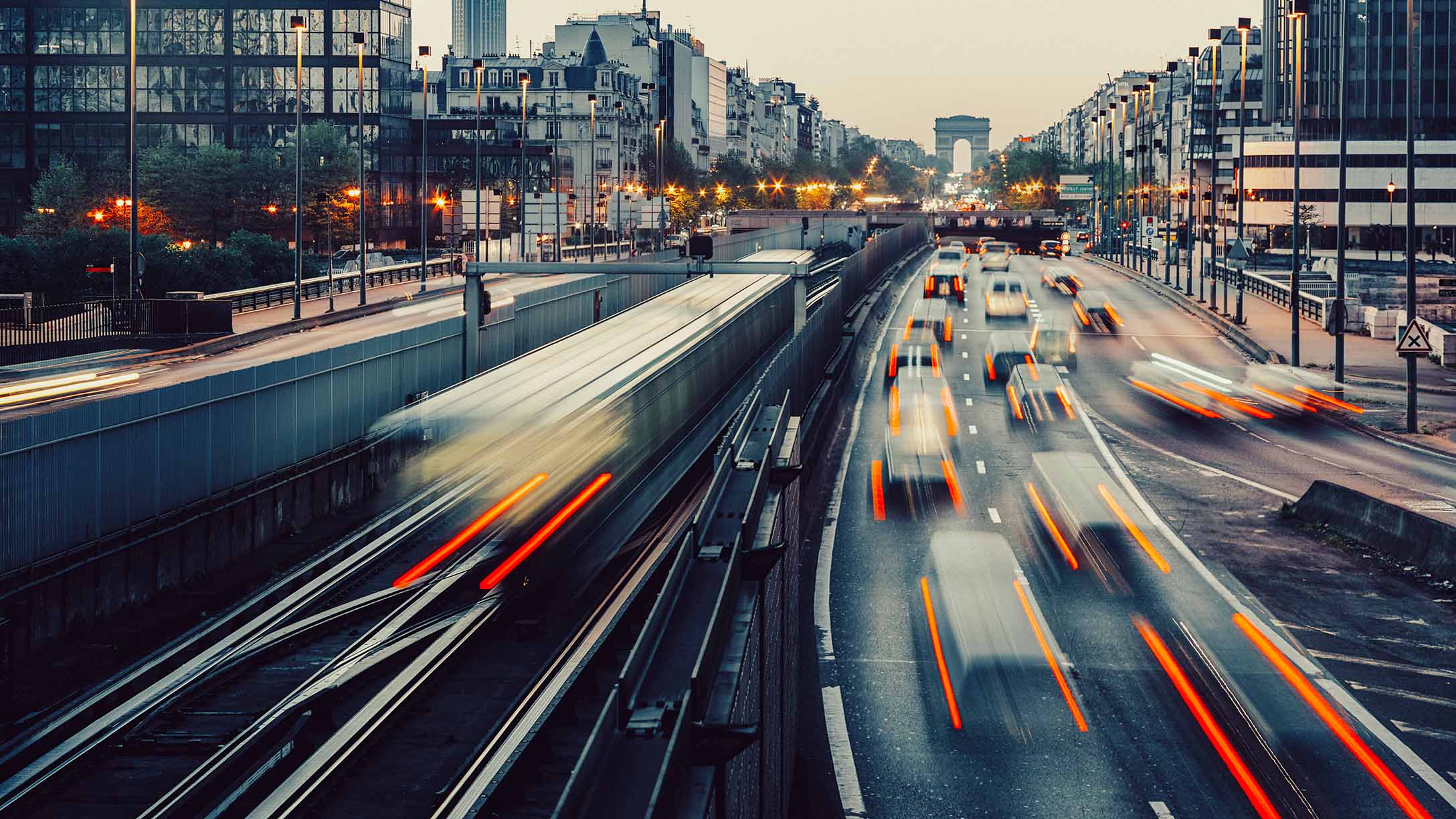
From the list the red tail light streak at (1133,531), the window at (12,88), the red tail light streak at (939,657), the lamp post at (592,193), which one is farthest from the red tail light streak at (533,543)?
the window at (12,88)

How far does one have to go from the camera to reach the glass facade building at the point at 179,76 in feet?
391

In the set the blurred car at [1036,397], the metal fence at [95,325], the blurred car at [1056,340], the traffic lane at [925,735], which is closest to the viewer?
the traffic lane at [925,735]

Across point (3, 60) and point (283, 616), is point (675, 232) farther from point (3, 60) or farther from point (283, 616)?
point (283, 616)

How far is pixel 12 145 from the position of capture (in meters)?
120

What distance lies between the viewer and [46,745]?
17.0 meters

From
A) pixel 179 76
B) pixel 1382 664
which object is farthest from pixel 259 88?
pixel 1382 664

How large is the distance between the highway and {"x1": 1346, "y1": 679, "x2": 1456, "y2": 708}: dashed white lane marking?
0.04 metres

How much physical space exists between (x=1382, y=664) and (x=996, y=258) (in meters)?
81.7

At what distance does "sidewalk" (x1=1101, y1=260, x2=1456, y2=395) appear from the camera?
170 feet

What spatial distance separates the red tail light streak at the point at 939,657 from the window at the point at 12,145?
11321 cm

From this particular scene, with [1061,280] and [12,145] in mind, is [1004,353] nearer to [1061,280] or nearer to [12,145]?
[1061,280]

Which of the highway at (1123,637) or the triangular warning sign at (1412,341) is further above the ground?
the triangular warning sign at (1412,341)

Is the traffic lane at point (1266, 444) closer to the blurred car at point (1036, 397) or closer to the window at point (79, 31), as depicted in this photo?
the blurred car at point (1036, 397)

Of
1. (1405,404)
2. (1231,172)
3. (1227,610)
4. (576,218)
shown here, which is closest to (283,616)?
(1227,610)
